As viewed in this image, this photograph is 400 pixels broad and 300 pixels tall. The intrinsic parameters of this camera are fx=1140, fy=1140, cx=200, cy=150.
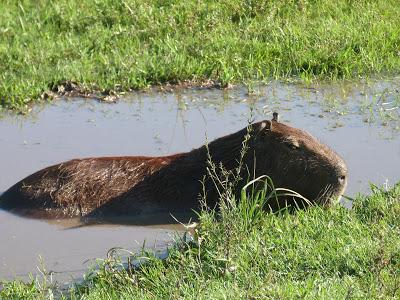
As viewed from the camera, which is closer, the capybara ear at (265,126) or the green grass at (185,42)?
the capybara ear at (265,126)

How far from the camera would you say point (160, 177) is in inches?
300

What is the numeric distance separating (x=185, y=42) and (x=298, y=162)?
3797 mm

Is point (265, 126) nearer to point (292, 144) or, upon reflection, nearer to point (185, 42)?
point (292, 144)

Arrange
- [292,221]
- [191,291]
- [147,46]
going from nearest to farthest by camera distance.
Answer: [191,291] → [292,221] → [147,46]

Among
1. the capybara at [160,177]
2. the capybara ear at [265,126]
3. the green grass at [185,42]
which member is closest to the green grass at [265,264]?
the capybara at [160,177]

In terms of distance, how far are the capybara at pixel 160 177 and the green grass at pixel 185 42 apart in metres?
2.12

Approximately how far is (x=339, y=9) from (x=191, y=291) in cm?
702

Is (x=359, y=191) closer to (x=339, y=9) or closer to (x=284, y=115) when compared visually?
(x=284, y=115)

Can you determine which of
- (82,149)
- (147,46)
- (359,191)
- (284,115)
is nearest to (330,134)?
Answer: (284,115)

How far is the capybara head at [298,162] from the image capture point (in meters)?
7.16

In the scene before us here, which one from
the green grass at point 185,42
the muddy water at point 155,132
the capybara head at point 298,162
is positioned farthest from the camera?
the green grass at point 185,42

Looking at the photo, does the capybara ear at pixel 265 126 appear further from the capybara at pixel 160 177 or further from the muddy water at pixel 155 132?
the muddy water at pixel 155 132

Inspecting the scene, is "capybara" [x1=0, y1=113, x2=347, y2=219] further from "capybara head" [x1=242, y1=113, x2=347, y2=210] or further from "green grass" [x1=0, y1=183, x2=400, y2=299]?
"green grass" [x1=0, y1=183, x2=400, y2=299]

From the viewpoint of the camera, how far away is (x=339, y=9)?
38.8 feet
